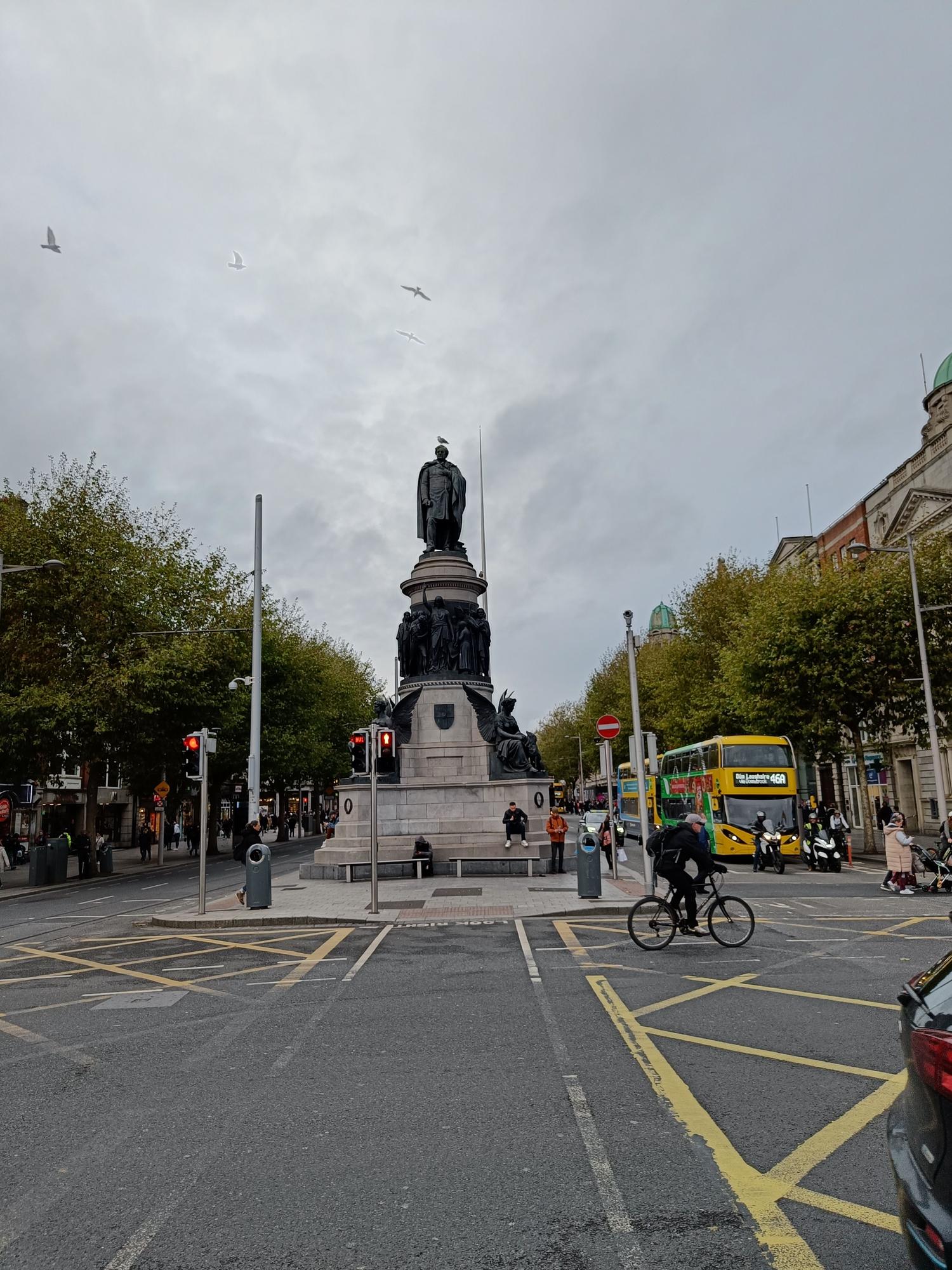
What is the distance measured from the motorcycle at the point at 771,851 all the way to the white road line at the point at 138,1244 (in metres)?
24.4

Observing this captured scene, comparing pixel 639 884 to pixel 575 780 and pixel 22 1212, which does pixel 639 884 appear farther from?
pixel 575 780

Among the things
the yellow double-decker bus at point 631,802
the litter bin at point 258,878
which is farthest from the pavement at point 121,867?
the yellow double-decker bus at point 631,802

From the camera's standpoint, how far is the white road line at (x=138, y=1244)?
3873 millimetres

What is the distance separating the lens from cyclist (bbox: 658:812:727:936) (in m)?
11.8

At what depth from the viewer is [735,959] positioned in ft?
36.8

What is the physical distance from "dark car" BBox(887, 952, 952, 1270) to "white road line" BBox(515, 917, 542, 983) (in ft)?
24.0

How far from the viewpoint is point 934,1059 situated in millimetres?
2777

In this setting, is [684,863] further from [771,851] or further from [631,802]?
[631,802]

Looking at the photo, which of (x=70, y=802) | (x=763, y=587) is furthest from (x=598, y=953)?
(x=70, y=802)

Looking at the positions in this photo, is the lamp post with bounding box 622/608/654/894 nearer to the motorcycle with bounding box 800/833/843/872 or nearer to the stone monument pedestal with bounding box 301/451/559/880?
the stone monument pedestal with bounding box 301/451/559/880

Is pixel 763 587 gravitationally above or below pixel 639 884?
above

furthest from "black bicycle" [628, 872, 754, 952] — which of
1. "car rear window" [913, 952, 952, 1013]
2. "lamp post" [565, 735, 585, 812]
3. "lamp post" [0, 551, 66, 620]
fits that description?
"lamp post" [565, 735, 585, 812]

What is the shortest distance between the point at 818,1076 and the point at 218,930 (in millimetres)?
11265

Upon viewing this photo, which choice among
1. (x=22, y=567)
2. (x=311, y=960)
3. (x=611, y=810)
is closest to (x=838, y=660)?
(x=611, y=810)
